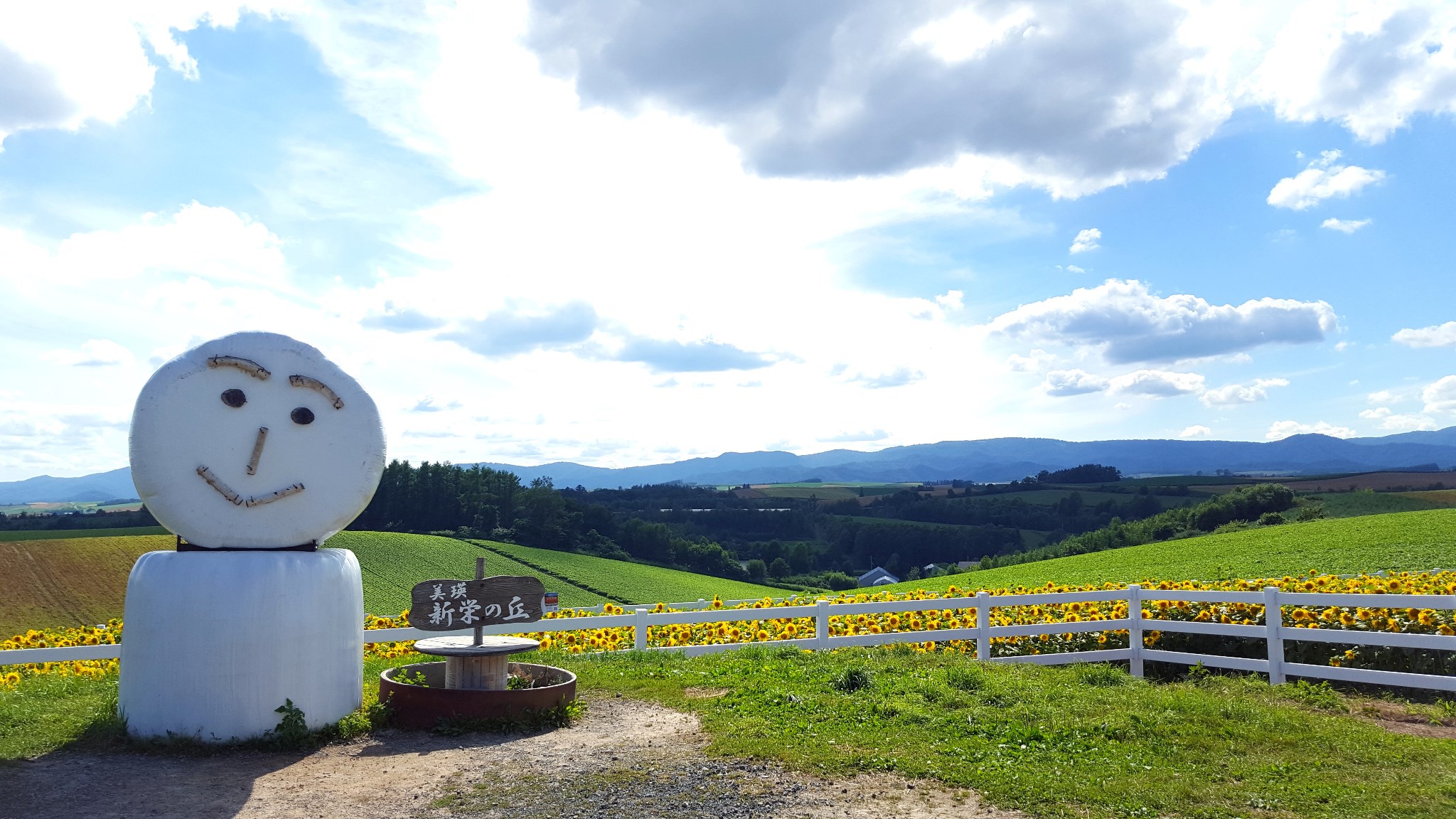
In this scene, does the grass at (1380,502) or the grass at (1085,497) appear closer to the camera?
the grass at (1380,502)

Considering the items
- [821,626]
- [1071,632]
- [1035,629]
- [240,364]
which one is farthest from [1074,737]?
[240,364]

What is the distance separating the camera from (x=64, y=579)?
41.7m

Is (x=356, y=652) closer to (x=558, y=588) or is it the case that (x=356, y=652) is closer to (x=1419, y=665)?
(x=1419, y=665)

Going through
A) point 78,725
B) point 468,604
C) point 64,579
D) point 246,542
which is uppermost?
point 246,542

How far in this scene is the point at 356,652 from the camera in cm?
893

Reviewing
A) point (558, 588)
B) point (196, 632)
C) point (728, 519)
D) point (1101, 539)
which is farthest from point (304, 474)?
point (728, 519)

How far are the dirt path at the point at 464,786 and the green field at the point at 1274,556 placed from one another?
1852 cm

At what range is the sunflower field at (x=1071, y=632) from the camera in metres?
11.4

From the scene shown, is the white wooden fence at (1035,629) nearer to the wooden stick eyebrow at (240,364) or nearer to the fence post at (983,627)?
the fence post at (983,627)

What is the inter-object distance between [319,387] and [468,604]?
2.51 metres

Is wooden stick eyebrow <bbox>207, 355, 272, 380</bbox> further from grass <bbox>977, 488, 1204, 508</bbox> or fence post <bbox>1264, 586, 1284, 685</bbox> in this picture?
grass <bbox>977, 488, 1204, 508</bbox>

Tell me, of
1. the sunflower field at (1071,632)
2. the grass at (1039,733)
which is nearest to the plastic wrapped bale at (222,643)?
the grass at (1039,733)

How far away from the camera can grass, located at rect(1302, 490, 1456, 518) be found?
2031 inches

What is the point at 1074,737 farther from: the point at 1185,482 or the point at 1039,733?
the point at 1185,482
